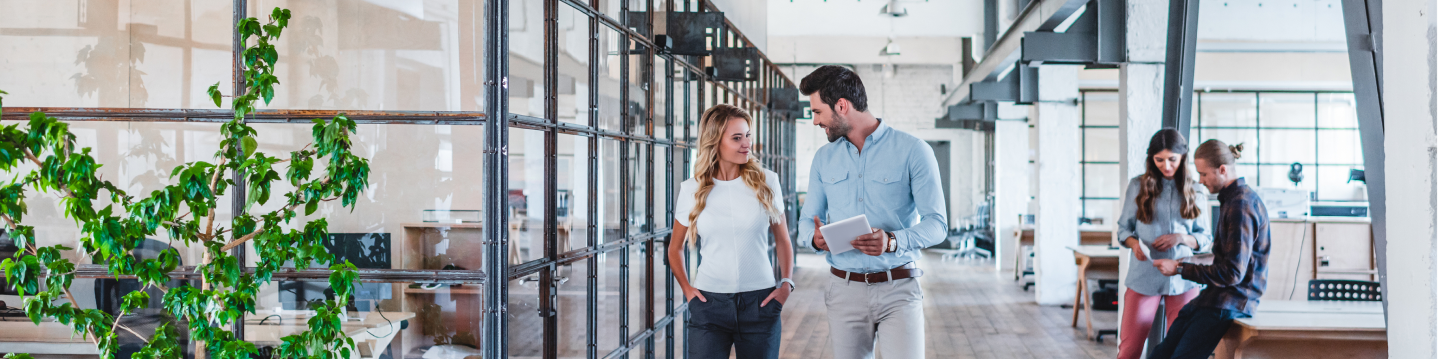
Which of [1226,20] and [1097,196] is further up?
[1226,20]

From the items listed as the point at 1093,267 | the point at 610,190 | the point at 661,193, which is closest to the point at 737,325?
the point at 610,190

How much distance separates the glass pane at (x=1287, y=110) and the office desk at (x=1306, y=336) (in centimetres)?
1273

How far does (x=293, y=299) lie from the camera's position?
2.45m

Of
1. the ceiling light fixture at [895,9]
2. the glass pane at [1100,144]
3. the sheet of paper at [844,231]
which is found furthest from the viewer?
the glass pane at [1100,144]

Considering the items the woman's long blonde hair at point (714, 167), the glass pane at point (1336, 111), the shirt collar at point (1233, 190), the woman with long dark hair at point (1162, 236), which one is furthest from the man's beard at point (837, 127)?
the glass pane at point (1336, 111)

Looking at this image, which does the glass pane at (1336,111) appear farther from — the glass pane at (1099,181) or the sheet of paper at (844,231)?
the sheet of paper at (844,231)

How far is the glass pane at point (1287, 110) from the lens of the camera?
46.9ft

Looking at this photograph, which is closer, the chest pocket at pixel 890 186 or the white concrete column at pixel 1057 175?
the chest pocket at pixel 890 186

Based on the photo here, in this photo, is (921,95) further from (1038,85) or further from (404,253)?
(404,253)

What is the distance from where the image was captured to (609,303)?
3.52 metres

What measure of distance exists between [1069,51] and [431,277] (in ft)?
16.0

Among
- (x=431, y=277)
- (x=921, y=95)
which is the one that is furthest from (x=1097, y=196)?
(x=431, y=277)

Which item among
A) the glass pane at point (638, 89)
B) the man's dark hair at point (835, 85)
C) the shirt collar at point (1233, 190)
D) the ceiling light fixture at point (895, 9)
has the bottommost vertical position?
the shirt collar at point (1233, 190)

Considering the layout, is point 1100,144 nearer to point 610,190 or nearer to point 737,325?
point 610,190
